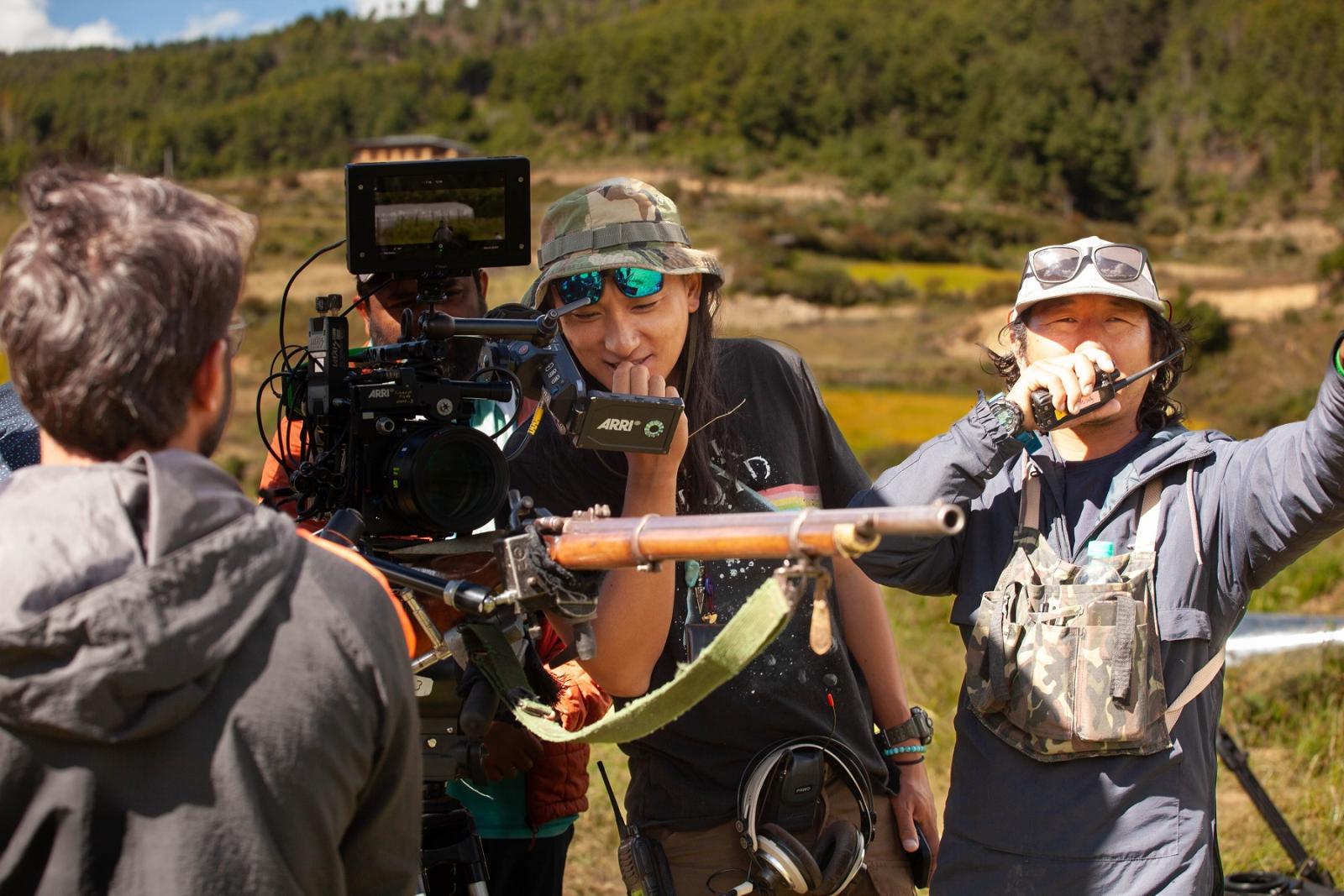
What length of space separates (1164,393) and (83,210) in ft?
6.82

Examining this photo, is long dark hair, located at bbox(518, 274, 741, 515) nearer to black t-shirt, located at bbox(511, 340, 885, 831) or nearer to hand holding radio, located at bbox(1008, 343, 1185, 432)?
black t-shirt, located at bbox(511, 340, 885, 831)

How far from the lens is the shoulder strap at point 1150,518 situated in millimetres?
2447

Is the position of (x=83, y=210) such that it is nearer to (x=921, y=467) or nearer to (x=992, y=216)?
(x=921, y=467)

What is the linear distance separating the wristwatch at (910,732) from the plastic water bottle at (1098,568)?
1.98ft

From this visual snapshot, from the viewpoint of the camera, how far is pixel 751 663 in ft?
9.03

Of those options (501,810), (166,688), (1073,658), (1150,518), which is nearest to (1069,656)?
(1073,658)

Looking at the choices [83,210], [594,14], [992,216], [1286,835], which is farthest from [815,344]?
[594,14]

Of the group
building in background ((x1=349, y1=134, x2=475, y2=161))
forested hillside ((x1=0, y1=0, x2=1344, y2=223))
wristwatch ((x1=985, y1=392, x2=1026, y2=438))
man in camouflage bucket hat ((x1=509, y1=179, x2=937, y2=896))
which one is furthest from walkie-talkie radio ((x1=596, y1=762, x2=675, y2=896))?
forested hillside ((x1=0, y1=0, x2=1344, y2=223))

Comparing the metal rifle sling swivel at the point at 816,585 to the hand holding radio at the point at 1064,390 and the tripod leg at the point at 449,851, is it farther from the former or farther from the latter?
the tripod leg at the point at 449,851

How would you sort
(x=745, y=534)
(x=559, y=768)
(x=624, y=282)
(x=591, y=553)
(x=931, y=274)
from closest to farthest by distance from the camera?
(x=745, y=534), (x=591, y=553), (x=624, y=282), (x=559, y=768), (x=931, y=274)

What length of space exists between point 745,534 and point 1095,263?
4.29 feet

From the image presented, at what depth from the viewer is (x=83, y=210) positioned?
1485 mm

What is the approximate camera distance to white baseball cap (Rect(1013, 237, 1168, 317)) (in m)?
2.60

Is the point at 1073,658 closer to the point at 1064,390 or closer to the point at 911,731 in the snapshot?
the point at 1064,390
